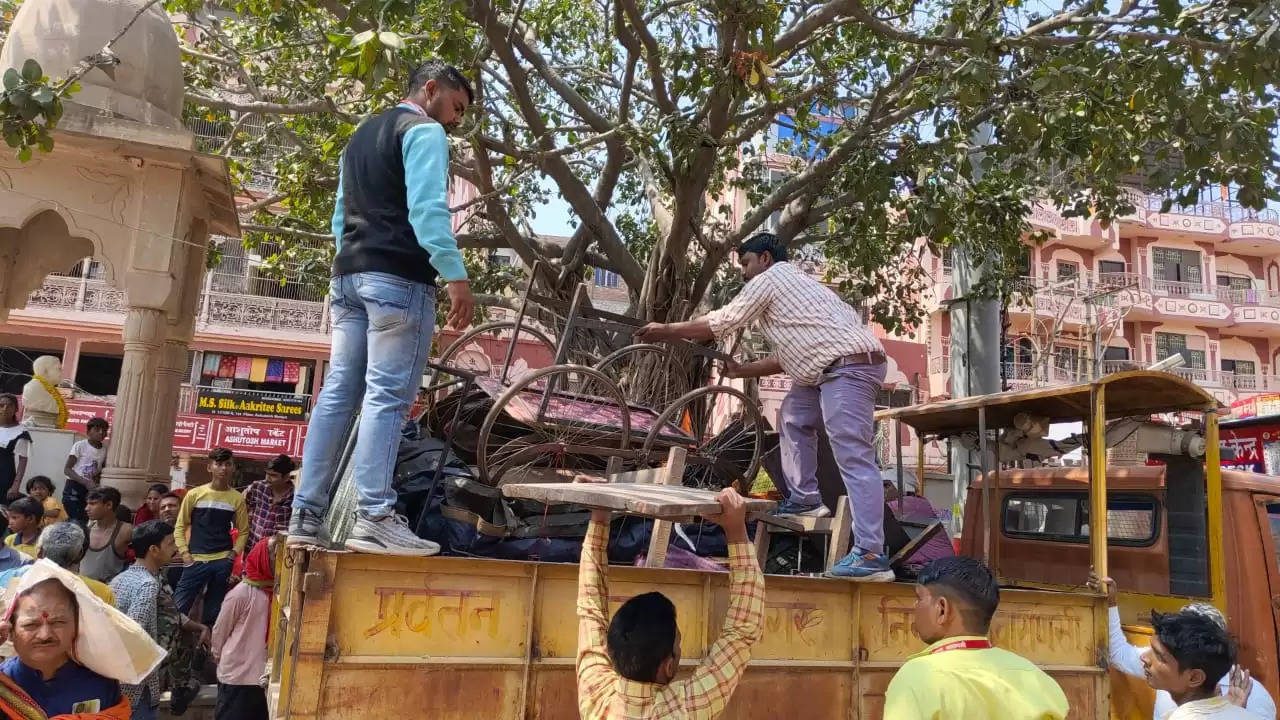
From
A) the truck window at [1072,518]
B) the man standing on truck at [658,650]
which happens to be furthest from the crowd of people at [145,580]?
the truck window at [1072,518]

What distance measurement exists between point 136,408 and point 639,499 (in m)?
7.38

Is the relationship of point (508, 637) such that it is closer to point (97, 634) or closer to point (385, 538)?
point (385, 538)

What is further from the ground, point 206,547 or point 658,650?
point 658,650

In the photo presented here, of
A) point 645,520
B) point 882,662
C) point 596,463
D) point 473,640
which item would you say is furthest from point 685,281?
point 473,640

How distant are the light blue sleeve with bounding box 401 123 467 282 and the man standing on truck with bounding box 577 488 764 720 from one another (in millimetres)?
1315

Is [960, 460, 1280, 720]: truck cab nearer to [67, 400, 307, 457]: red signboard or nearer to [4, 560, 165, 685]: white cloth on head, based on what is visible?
[4, 560, 165, 685]: white cloth on head

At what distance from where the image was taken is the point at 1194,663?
2.73 m

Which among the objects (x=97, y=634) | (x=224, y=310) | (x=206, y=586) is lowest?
(x=206, y=586)

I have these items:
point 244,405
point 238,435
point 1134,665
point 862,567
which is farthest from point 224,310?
point 1134,665

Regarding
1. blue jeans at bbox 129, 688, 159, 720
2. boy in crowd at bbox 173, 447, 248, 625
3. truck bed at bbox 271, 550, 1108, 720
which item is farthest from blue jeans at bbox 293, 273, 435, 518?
boy in crowd at bbox 173, 447, 248, 625

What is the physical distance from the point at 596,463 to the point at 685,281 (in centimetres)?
410

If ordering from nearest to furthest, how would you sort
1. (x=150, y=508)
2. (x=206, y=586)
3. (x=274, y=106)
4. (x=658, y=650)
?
1. (x=658, y=650)
2. (x=206, y=586)
3. (x=150, y=508)
4. (x=274, y=106)

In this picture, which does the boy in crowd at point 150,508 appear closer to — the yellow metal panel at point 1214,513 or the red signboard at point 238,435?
the yellow metal panel at point 1214,513

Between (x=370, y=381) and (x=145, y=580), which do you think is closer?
(x=370, y=381)
